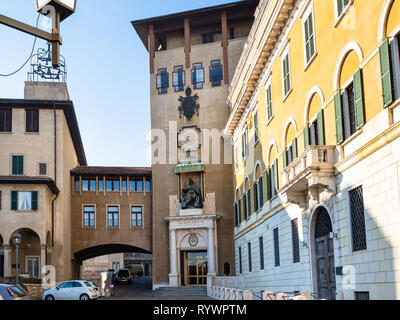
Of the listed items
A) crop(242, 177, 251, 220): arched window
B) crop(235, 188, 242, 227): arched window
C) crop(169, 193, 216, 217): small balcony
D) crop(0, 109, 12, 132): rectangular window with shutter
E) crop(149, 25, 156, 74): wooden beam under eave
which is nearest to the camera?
crop(242, 177, 251, 220): arched window

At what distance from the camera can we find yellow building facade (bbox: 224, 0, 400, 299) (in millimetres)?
13898

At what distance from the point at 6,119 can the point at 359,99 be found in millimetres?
35208

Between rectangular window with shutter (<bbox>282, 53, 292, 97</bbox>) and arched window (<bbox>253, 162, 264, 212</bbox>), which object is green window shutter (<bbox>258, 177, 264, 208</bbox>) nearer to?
arched window (<bbox>253, 162, 264, 212</bbox>)

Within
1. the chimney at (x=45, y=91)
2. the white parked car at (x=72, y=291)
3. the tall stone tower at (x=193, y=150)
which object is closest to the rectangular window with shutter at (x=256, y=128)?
the tall stone tower at (x=193, y=150)

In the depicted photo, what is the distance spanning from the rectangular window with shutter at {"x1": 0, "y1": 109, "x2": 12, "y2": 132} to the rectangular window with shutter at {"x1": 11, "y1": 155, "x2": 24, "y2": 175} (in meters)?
2.45

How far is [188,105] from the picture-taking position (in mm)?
47094

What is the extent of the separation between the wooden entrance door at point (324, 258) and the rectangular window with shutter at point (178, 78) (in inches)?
1125

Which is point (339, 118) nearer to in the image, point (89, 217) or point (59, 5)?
point (59, 5)

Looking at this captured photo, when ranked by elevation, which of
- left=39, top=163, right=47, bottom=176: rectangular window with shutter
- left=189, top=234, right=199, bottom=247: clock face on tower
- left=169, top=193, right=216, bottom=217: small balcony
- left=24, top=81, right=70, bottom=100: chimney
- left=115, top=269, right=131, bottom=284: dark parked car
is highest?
left=24, top=81, right=70, bottom=100: chimney

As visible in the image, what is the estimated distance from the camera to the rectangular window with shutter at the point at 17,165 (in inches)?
1719

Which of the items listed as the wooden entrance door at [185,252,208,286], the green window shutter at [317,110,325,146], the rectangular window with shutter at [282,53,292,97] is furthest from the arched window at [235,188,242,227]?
the green window shutter at [317,110,325,146]

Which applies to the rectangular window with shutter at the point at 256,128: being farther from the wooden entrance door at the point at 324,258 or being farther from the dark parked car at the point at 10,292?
the dark parked car at the point at 10,292

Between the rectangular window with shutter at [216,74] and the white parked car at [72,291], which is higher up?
the rectangular window with shutter at [216,74]
